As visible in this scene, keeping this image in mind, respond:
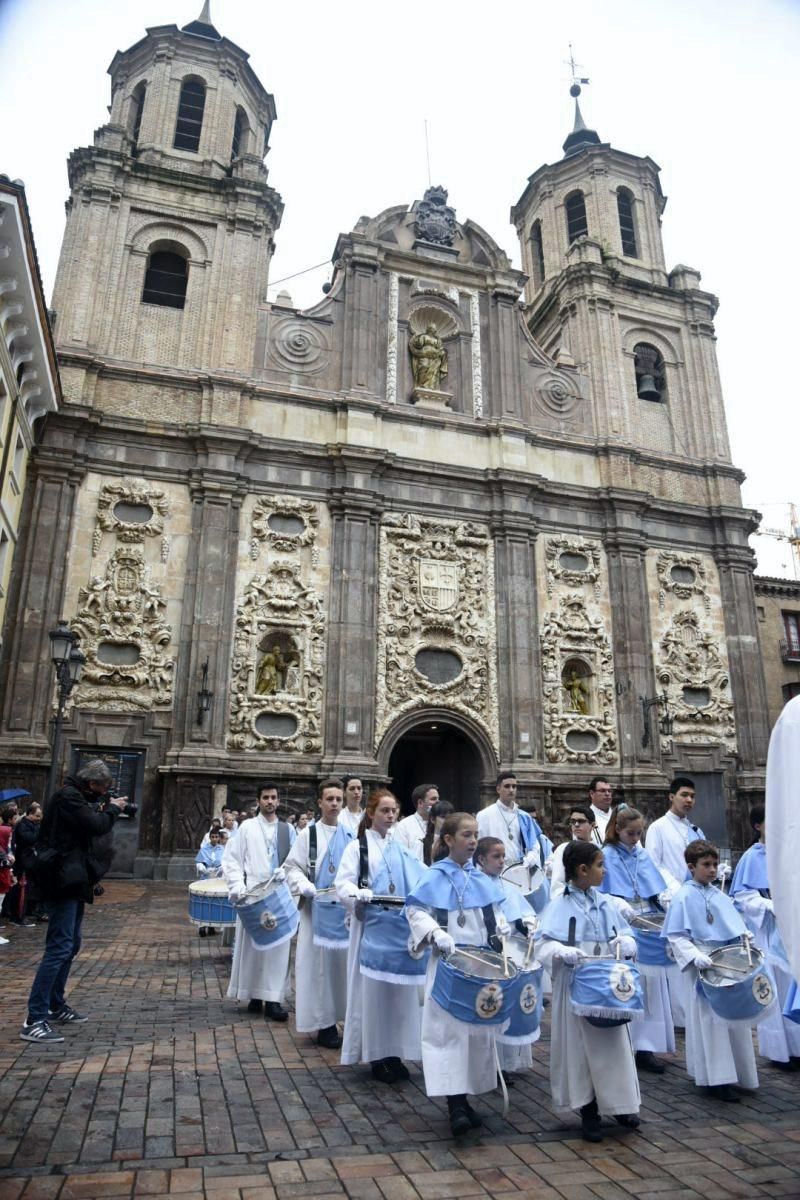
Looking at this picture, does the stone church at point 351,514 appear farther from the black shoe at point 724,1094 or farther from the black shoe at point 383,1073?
the black shoe at point 724,1094

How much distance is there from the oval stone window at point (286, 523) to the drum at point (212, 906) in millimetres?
13120

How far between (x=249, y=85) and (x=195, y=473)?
15905mm

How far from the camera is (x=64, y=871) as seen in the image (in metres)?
6.64

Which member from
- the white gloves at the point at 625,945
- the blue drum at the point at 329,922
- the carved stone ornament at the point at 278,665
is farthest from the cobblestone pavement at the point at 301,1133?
the carved stone ornament at the point at 278,665

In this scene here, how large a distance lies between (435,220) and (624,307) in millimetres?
7637

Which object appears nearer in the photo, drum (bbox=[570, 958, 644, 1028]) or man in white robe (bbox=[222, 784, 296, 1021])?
drum (bbox=[570, 958, 644, 1028])

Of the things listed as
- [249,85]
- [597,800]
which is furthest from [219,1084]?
[249,85]

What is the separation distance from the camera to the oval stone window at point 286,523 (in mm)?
22469

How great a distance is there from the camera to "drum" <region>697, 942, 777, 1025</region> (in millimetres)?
5523

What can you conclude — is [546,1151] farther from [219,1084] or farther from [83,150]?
[83,150]

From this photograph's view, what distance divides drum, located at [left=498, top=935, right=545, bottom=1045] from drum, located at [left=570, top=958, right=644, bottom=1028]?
288mm

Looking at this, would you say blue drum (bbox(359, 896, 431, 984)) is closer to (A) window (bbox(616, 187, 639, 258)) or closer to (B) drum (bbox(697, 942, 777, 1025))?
(B) drum (bbox(697, 942, 777, 1025))

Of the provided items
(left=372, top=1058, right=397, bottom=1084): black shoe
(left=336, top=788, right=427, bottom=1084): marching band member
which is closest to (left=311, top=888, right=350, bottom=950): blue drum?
(left=336, top=788, right=427, bottom=1084): marching band member

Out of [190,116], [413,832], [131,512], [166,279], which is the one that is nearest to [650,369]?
[166,279]
